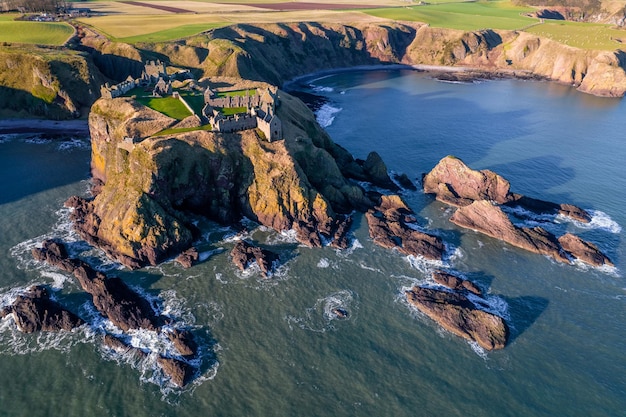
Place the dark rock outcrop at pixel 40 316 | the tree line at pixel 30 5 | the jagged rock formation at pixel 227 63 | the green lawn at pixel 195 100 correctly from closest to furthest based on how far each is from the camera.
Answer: the dark rock outcrop at pixel 40 316 < the green lawn at pixel 195 100 < the jagged rock formation at pixel 227 63 < the tree line at pixel 30 5

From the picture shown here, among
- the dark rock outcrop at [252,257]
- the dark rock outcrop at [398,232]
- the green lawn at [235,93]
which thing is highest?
the green lawn at [235,93]

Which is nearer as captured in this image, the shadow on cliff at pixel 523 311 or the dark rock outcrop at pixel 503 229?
the shadow on cliff at pixel 523 311

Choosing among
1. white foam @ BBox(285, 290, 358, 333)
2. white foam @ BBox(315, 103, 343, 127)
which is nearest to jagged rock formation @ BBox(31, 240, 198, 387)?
white foam @ BBox(285, 290, 358, 333)

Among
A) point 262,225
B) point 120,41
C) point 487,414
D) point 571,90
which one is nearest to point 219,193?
point 262,225

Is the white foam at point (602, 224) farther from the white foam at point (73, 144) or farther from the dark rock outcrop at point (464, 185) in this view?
the white foam at point (73, 144)

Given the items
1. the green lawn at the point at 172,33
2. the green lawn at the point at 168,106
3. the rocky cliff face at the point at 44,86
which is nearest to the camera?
the green lawn at the point at 168,106

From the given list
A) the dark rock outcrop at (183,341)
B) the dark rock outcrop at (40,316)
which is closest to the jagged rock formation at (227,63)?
the dark rock outcrop at (40,316)

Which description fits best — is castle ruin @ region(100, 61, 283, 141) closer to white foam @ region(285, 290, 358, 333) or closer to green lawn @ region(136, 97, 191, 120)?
green lawn @ region(136, 97, 191, 120)
